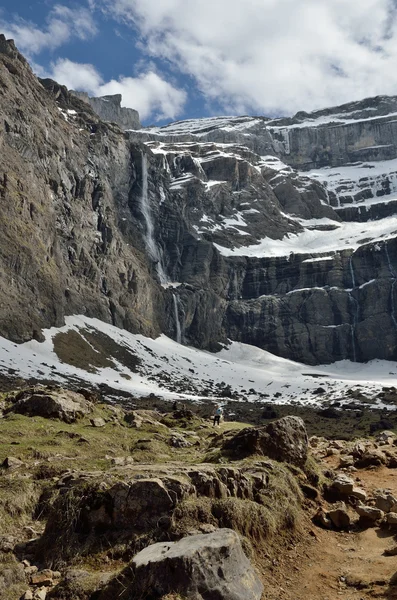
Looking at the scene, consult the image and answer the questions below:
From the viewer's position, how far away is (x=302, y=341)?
559ft

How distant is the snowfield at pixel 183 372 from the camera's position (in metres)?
84.2

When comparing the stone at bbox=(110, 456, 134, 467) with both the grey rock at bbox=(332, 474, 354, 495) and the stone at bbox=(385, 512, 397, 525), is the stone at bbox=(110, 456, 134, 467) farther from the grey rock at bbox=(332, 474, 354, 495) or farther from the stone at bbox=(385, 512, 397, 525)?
the stone at bbox=(385, 512, 397, 525)

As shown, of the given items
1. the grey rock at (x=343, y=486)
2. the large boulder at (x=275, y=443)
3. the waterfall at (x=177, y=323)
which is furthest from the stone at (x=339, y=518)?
the waterfall at (x=177, y=323)

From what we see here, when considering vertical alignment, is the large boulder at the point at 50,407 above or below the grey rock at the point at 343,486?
above

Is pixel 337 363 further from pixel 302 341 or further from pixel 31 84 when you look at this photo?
pixel 31 84

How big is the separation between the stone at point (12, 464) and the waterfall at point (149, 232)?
15132 centimetres

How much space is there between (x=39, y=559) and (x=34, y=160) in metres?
122

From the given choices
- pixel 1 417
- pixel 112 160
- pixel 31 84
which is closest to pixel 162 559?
pixel 1 417

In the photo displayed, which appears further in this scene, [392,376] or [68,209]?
[392,376]

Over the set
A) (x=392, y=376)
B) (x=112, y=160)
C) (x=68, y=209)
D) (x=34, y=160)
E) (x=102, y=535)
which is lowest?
(x=392, y=376)

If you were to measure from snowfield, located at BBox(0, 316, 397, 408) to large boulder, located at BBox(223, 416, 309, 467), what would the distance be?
217ft

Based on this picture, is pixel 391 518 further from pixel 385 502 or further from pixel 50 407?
pixel 50 407

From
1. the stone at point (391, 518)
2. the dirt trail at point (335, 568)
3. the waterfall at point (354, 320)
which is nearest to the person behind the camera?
the dirt trail at point (335, 568)

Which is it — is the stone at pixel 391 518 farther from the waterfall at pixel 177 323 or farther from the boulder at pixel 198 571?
the waterfall at pixel 177 323
